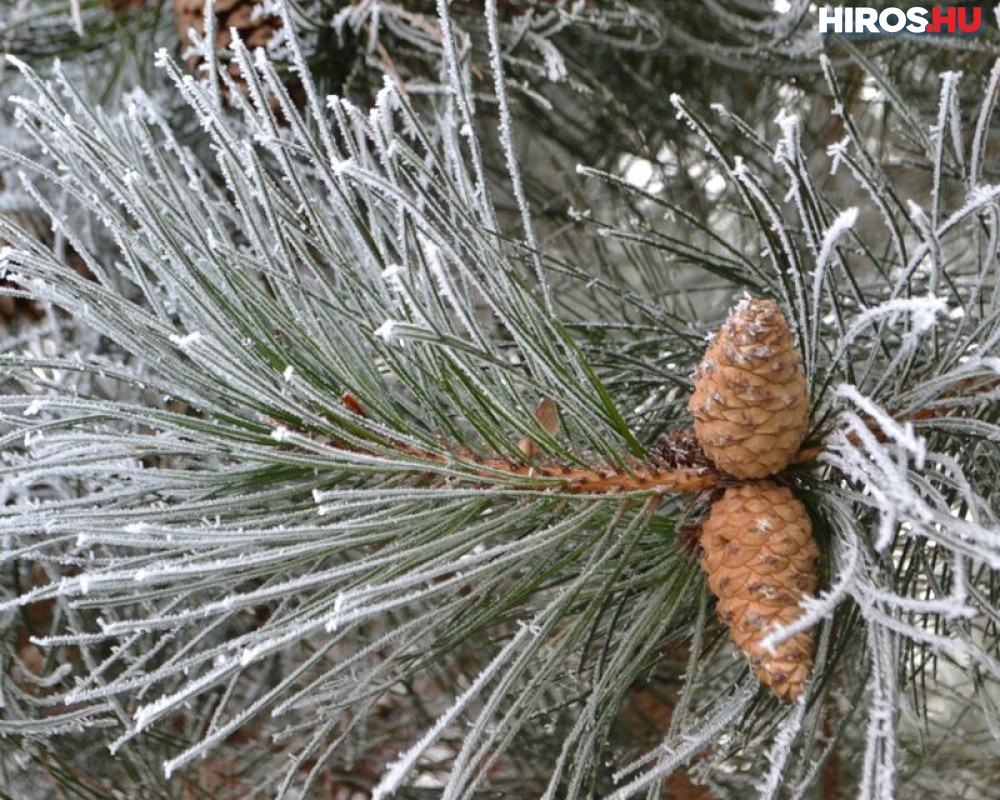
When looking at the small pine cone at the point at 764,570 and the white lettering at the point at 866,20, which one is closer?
the small pine cone at the point at 764,570

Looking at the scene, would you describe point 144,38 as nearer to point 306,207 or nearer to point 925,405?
point 306,207

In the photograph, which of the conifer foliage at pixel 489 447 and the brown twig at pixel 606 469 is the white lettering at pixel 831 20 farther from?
the brown twig at pixel 606 469

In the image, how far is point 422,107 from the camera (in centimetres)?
81

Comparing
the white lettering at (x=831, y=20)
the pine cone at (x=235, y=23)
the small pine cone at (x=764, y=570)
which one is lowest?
the small pine cone at (x=764, y=570)

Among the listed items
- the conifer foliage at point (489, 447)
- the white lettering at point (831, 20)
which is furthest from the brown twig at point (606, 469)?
the white lettering at point (831, 20)

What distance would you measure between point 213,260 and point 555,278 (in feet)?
1.74

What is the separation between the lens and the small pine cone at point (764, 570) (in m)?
0.41

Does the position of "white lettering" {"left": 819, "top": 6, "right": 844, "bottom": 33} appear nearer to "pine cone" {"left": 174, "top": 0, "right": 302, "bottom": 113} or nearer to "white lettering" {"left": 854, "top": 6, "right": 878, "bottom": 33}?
"white lettering" {"left": 854, "top": 6, "right": 878, "bottom": 33}

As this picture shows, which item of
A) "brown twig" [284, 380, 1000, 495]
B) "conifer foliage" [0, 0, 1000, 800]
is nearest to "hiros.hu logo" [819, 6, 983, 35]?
"conifer foliage" [0, 0, 1000, 800]

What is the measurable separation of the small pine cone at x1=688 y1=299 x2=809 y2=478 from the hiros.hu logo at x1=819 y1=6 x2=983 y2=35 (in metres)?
0.36

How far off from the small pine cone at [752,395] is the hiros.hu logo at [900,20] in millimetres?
360

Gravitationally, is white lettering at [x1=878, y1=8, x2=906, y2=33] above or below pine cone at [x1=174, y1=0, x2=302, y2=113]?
above

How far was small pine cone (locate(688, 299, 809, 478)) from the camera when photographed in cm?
41

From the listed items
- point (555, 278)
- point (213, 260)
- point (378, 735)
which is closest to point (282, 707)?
point (213, 260)
